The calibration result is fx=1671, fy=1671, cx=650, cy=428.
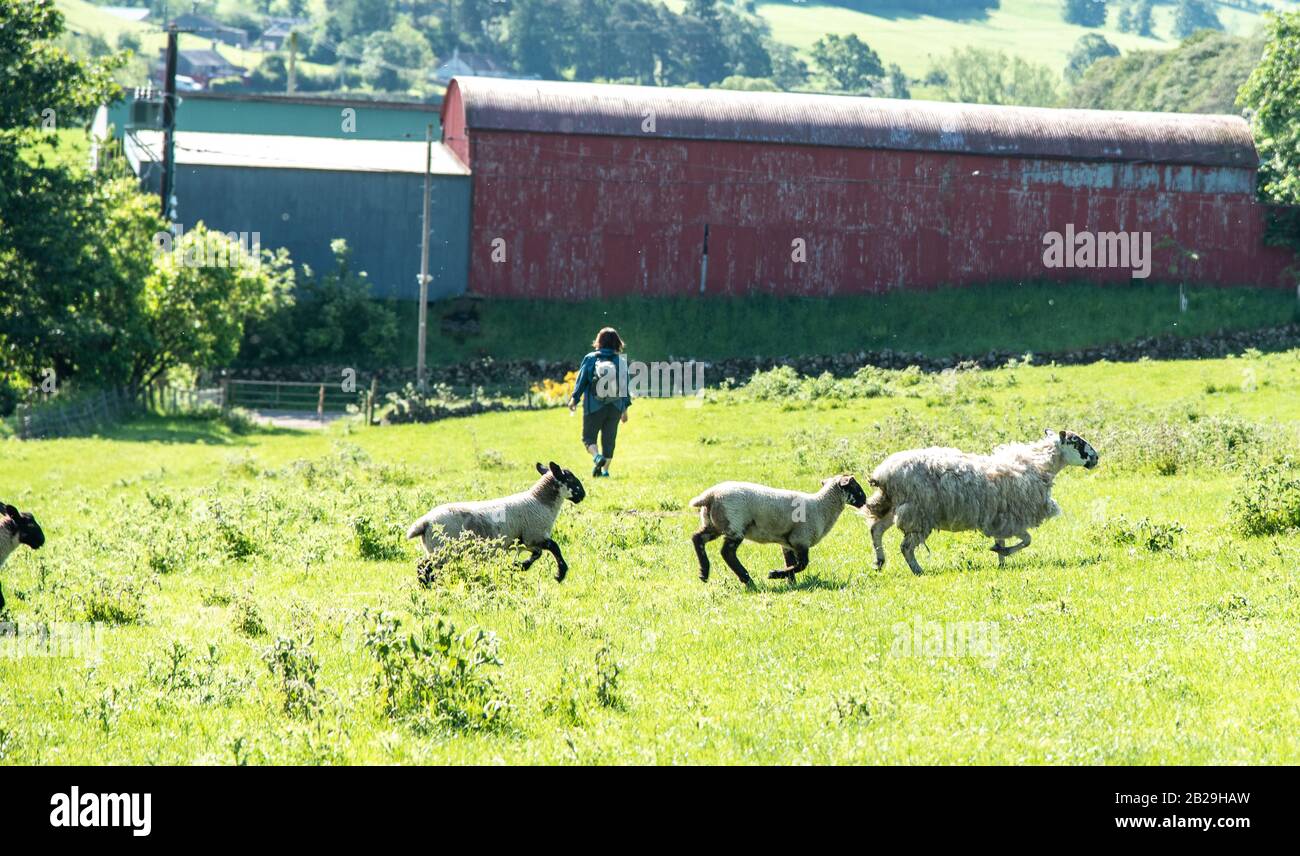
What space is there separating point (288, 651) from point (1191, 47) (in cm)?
8465

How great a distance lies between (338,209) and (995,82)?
323 feet

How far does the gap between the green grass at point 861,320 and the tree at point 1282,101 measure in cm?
384

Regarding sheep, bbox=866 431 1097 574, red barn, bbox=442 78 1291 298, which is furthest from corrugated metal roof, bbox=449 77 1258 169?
sheep, bbox=866 431 1097 574

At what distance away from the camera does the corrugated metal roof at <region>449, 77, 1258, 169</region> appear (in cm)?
5169

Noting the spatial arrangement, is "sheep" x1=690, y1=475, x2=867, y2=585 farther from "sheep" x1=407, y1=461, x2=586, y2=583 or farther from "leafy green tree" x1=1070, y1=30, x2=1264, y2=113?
"leafy green tree" x1=1070, y1=30, x2=1264, y2=113

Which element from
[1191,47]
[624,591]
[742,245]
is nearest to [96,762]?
[624,591]

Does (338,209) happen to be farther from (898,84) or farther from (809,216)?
(898,84)

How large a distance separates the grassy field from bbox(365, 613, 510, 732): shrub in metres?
0.02

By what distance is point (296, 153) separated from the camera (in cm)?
5381

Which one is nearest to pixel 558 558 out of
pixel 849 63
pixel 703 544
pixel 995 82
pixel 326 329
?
pixel 703 544

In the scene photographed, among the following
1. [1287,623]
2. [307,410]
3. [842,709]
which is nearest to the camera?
[842,709]
